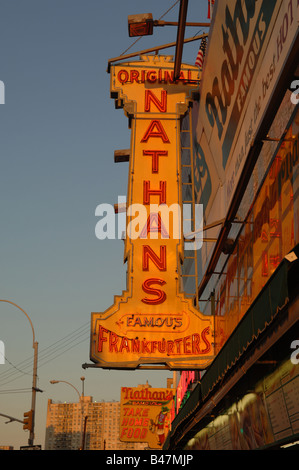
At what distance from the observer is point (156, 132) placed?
18078 mm

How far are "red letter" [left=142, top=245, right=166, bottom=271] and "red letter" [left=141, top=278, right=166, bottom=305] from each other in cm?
35

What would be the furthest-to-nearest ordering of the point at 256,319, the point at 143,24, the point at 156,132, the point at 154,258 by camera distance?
the point at 156,132, the point at 143,24, the point at 154,258, the point at 256,319

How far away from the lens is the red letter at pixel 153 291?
626 inches

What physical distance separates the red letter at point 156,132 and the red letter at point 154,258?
3477 mm

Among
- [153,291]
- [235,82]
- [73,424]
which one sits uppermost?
[73,424]

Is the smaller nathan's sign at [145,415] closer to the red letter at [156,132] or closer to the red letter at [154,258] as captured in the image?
the red letter at [154,258]

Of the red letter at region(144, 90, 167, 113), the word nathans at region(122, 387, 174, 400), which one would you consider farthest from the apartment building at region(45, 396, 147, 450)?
the red letter at region(144, 90, 167, 113)

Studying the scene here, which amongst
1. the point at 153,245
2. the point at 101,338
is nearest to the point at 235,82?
the point at 153,245

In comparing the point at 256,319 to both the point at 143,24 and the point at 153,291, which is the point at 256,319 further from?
the point at 143,24

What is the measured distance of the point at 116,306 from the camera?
51.9 ft

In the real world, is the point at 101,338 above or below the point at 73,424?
below

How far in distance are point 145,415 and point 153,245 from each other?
2552 cm

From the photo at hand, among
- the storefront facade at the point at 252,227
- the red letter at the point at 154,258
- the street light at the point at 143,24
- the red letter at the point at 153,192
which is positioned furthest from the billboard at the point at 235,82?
the street light at the point at 143,24

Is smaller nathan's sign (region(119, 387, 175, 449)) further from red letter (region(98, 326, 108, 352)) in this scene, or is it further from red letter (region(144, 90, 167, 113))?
red letter (region(144, 90, 167, 113))
